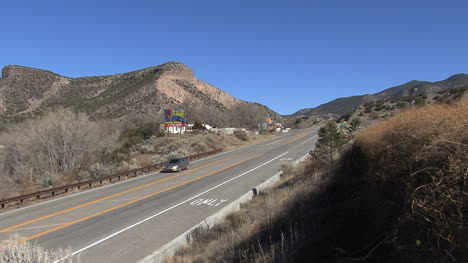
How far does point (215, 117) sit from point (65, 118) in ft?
219

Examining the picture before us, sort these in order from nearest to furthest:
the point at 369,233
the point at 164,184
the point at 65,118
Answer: the point at 369,233 → the point at 164,184 → the point at 65,118

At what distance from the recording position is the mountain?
86625mm

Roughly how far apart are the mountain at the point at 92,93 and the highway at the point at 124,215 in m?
67.8

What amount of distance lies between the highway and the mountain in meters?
67.8

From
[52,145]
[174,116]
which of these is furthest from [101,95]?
[52,145]

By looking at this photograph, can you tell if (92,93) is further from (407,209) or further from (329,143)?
(407,209)

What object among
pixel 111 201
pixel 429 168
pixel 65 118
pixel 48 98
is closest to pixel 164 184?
pixel 111 201

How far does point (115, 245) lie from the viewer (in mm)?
9961

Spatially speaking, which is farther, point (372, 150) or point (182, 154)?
point (182, 154)

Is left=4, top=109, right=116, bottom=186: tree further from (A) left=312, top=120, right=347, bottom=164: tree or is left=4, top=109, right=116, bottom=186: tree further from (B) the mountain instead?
(B) the mountain

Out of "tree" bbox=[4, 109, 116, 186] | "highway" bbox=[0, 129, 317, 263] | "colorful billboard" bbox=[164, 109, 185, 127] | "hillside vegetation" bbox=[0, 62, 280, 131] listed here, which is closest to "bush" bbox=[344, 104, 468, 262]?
"highway" bbox=[0, 129, 317, 263]

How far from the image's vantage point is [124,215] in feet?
45.6

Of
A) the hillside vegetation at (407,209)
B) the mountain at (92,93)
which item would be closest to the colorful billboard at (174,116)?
the mountain at (92,93)

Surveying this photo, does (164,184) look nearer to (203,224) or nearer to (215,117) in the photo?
(203,224)
